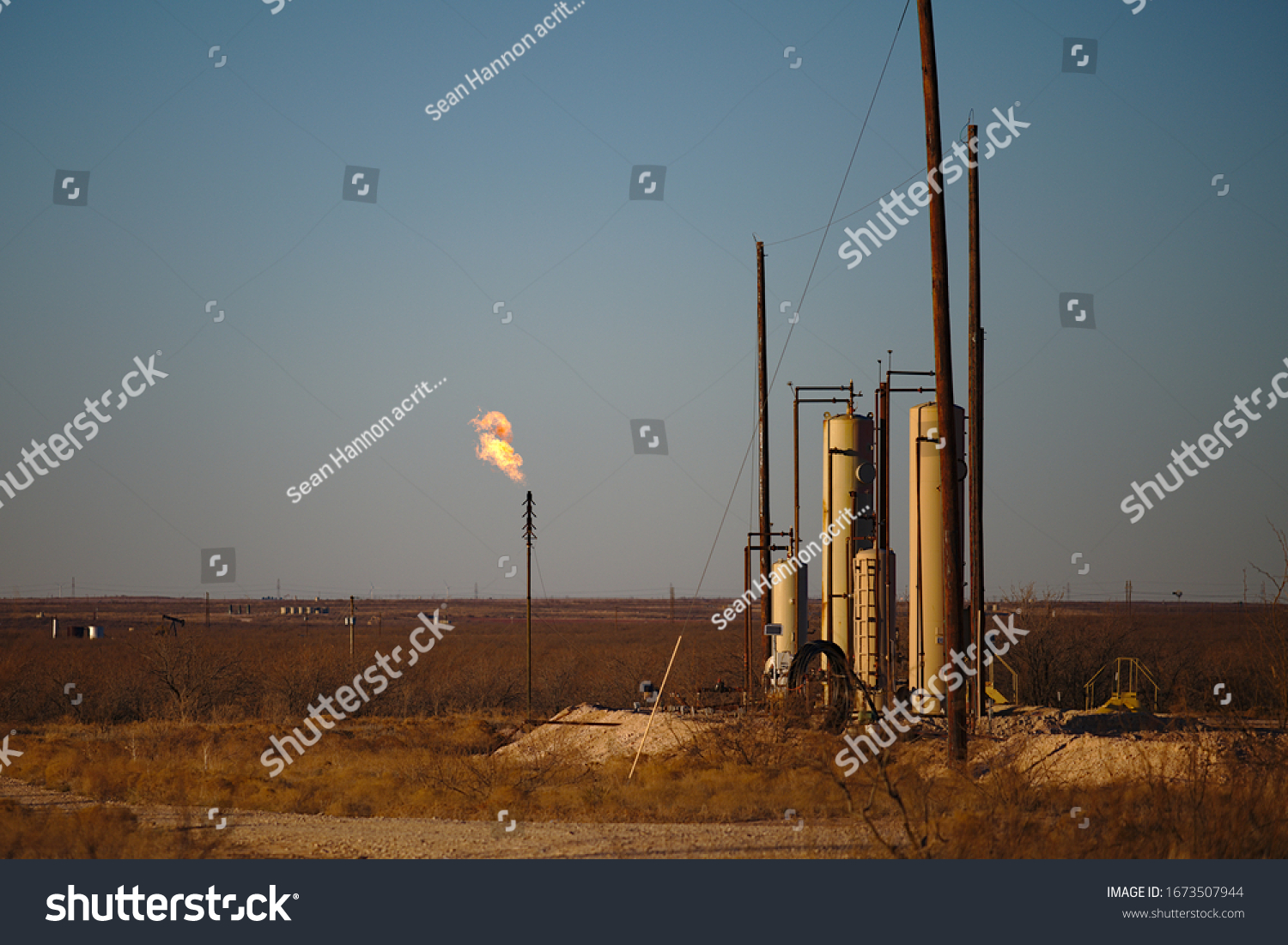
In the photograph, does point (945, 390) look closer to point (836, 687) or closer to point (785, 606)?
point (836, 687)

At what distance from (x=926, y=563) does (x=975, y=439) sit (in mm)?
2806

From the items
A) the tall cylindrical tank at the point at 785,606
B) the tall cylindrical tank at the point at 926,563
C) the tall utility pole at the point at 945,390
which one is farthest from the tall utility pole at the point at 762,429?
the tall utility pole at the point at 945,390

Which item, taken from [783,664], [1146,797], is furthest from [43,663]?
[1146,797]

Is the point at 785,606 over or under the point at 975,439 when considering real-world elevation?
under

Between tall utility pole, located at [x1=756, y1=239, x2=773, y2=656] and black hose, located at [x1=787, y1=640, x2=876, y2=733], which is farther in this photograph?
tall utility pole, located at [x1=756, y1=239, x2=773, y2=656]

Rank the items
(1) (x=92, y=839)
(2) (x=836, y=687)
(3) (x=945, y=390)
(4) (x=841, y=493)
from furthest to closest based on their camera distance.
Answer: (4) (x=841, y=493), (2) (x=836, y=687), (3) (x=945, y=390), (1) (x=92, y=839)

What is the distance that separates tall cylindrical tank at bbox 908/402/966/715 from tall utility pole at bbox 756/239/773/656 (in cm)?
704

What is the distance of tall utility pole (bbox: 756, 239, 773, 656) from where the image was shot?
101 feet

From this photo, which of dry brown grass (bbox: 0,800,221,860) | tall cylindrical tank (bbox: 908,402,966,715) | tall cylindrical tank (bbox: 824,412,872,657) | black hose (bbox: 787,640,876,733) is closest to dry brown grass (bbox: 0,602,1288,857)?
dry brown grass (bbox: 0,800,221,860)

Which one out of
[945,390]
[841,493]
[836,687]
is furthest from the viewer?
[841,493]

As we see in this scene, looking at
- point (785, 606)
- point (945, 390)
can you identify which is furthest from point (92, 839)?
point (785, 606)

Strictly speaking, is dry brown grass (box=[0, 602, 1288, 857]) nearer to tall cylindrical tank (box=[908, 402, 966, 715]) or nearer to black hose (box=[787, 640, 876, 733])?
black hose (box=[787, 640, 876, 733])

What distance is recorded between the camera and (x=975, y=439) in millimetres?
23859

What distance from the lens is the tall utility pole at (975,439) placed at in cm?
2244
